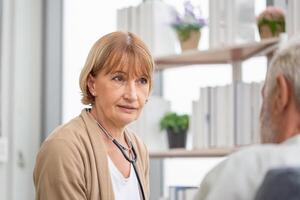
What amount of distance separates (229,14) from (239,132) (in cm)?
55

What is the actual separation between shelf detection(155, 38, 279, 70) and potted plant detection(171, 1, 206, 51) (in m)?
0.07

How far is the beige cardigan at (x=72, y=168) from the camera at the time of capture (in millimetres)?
1908

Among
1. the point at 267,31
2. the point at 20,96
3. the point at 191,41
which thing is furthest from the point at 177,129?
the point at 20,96

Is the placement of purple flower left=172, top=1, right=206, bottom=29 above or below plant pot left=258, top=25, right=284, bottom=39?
above

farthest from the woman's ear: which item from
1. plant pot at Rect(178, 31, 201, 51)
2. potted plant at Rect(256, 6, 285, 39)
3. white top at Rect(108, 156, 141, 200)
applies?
plant pot at Rect(178, 31, 201, 51)

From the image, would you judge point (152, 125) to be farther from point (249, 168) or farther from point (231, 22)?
point (249, 168)

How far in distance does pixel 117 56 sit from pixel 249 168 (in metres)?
0.91

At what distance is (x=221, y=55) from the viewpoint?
3.14 metres

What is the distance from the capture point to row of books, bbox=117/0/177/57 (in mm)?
3369

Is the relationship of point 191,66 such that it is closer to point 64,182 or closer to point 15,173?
point 15,173

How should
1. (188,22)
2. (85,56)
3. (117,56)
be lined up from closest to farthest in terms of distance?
(117,56) → (188,22) → (85,56)

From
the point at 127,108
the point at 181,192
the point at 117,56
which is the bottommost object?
the point at 181,192

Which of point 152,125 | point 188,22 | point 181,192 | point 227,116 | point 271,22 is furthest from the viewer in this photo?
point 152,125

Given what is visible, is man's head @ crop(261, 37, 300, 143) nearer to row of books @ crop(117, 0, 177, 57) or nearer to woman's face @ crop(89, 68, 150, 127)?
woman's face @ crop(89, 68, 150, 127)
